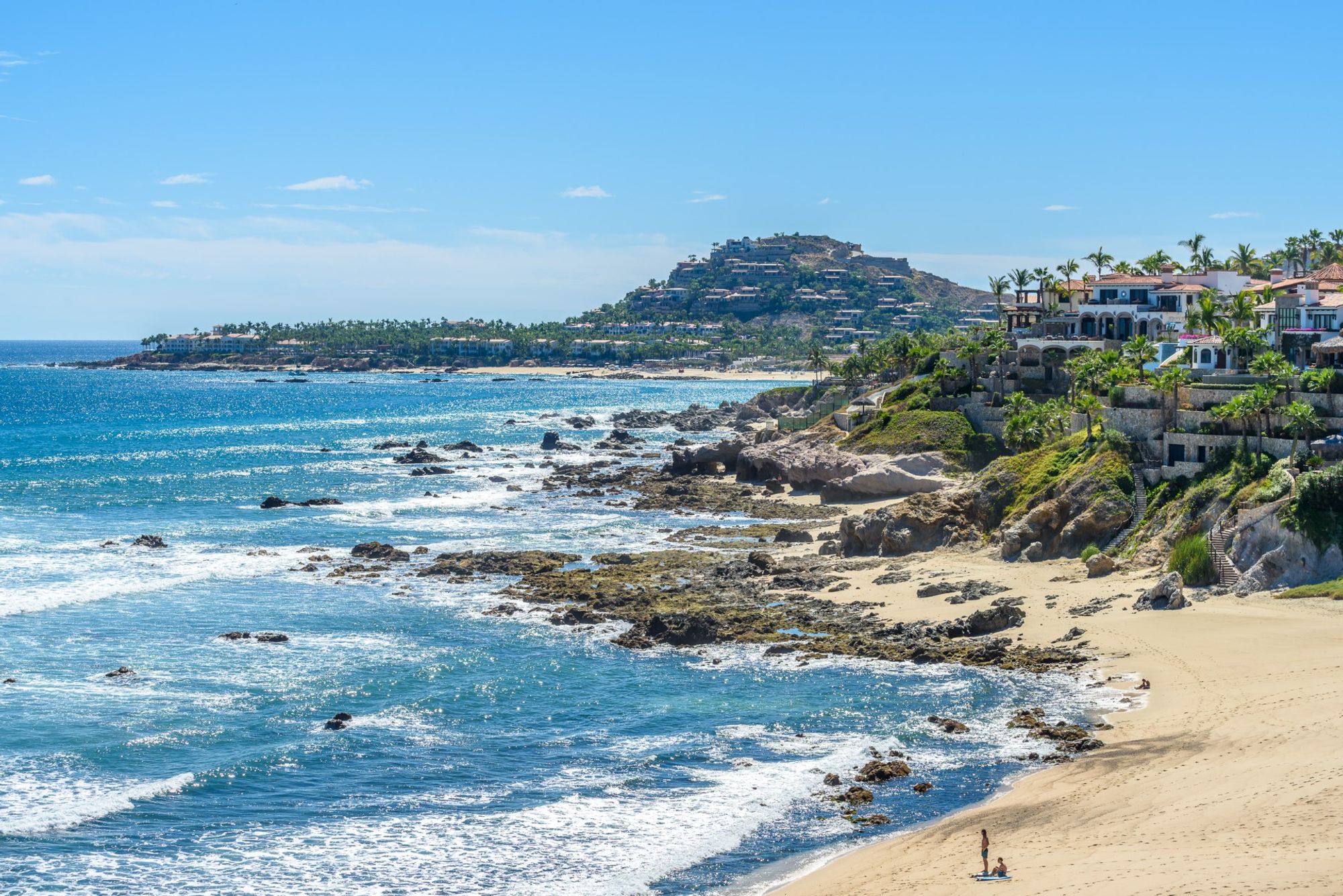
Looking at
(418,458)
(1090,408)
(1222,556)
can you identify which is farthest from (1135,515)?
(418,458)

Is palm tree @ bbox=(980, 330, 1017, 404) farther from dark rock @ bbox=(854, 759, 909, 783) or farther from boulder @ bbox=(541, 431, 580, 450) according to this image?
dark rock @ bbox=(854, 759, 909, 783)

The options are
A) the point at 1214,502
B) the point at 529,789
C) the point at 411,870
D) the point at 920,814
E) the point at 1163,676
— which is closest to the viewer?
the point at 411,870

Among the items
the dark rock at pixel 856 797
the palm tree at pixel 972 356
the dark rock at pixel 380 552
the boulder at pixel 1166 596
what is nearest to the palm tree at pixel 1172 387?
the boulder at pixel 1166 596

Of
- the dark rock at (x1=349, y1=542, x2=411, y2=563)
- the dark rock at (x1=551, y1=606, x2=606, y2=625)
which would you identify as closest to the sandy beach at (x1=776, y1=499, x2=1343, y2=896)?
the dark rock at (x1=551, y1=606, x2=606, y2=625)

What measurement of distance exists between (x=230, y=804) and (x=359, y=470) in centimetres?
7375

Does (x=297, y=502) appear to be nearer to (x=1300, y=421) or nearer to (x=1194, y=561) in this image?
(x=1194, y=561)

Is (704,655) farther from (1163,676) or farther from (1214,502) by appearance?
(1214,502)

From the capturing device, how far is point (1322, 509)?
44500 millimetres

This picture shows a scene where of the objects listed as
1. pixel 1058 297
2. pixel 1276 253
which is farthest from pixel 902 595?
pixel 1276 253

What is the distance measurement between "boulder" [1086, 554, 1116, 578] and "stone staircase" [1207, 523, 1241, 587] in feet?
12.4

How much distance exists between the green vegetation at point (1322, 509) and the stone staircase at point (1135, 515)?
7.99m

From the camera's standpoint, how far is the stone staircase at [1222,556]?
149 ft

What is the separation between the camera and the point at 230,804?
106 ft

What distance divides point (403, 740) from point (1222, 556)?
28.1 m
